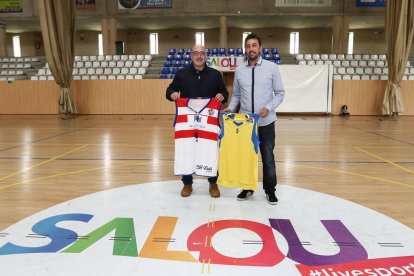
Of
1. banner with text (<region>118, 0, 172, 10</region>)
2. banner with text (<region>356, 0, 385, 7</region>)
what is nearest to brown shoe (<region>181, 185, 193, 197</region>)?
banner with text (<region>118, 0, 172, 10</region>)

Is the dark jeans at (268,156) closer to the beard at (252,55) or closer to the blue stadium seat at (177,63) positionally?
the beard at (252,55)

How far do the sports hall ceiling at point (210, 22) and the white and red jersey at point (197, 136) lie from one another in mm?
17638

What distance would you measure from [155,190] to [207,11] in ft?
57.3

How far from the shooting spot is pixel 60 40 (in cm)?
1289

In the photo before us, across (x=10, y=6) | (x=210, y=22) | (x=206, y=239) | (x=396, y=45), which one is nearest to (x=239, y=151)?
(x=206, y=239)

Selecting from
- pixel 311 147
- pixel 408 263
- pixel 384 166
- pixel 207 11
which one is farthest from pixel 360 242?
pixel 207 11

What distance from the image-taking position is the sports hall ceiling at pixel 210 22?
796 inches

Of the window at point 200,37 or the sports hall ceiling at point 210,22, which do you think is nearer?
the sports hall ceiling at point 210,22

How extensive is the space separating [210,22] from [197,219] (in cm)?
2001

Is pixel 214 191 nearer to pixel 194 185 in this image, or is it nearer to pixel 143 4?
pixel 194 185

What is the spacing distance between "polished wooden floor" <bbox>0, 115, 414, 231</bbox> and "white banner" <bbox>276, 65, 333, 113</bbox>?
4.96 metres

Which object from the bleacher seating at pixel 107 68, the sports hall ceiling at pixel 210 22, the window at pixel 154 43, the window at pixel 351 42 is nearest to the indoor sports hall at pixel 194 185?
the bleacher seating at pixel 107 68

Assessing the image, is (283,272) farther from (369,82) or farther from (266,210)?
(369,82)

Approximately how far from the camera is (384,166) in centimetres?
510
